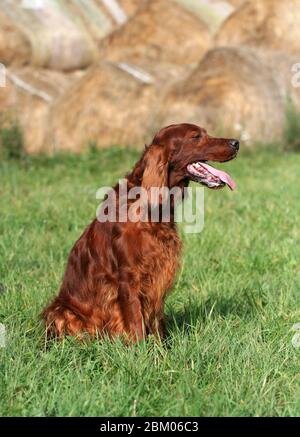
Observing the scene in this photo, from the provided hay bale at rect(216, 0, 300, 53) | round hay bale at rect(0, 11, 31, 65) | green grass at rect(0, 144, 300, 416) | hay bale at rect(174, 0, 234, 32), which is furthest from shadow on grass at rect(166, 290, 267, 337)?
hay bale at rect(174, 0, 234, 32)

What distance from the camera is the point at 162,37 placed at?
44.1 ft

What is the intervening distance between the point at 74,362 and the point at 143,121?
28.0 feet

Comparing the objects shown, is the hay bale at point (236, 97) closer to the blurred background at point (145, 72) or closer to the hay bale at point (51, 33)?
the blurred background at point (145, 72)

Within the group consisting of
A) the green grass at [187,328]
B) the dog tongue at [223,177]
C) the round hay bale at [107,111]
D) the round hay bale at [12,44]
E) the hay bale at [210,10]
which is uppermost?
the hay bale at [210,10]

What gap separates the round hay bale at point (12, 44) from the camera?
43.1ft

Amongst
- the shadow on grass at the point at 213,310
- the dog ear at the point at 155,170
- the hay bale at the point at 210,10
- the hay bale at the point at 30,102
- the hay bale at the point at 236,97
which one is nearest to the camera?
the dog ear at the point at 155,170

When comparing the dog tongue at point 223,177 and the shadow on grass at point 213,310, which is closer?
the dog tongue at point 223,177

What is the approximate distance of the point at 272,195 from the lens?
828 cm

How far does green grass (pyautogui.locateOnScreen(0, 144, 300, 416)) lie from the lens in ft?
10.4

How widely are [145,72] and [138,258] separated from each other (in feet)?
28.5

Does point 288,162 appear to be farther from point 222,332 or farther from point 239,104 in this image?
point 222,332

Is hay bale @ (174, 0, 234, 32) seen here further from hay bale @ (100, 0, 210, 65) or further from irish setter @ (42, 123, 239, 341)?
irish setter @ (42, 123, 239, 341)

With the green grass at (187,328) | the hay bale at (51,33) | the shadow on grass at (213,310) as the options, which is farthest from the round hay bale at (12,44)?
the shadow on grass at (213,310)

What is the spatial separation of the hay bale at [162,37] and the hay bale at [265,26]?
48 cm
